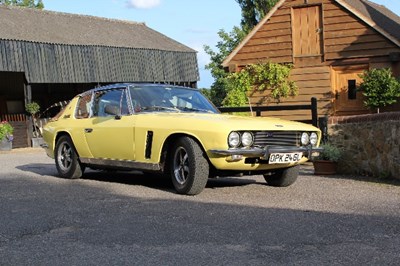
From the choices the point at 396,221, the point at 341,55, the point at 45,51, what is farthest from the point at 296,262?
the point at 45,51

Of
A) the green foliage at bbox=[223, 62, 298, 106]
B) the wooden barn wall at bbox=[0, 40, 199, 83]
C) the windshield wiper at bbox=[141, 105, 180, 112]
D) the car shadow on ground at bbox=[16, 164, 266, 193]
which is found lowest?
the car shadow on ground at bbox=[16, 164, 266, 193]

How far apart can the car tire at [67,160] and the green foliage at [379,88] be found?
1160 centimetres

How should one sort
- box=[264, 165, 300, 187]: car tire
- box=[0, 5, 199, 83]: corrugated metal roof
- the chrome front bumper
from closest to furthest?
the chrome front bumper
box=[264, 165, 300, 187]: car tire
box=[0, 5, 199, 83]: corrugated metal roof

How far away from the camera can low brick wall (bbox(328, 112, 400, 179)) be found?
8586 millimetres

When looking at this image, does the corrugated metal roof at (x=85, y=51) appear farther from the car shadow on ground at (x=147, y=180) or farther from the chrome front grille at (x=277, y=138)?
the chrome front grille at (x=277, y=138)

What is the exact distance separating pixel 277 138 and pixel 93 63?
23.2m

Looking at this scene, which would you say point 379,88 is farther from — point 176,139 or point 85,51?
point 85,51

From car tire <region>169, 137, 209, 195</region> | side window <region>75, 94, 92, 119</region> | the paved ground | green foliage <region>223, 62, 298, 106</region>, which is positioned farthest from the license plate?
green foliage <region>223, 62, 298, 106</region>

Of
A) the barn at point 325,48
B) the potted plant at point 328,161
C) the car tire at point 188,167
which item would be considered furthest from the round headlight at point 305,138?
the barn at point 325,48

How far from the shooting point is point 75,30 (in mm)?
30000

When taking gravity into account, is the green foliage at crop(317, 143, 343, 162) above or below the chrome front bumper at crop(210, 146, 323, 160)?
below

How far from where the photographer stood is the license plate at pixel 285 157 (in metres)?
6.90

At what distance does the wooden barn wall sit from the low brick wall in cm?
1922

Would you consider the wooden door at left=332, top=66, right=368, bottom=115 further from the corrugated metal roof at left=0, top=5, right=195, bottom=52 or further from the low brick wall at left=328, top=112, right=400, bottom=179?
the corrugated metal roof at left=0, top=5, right=195, bottom=52
